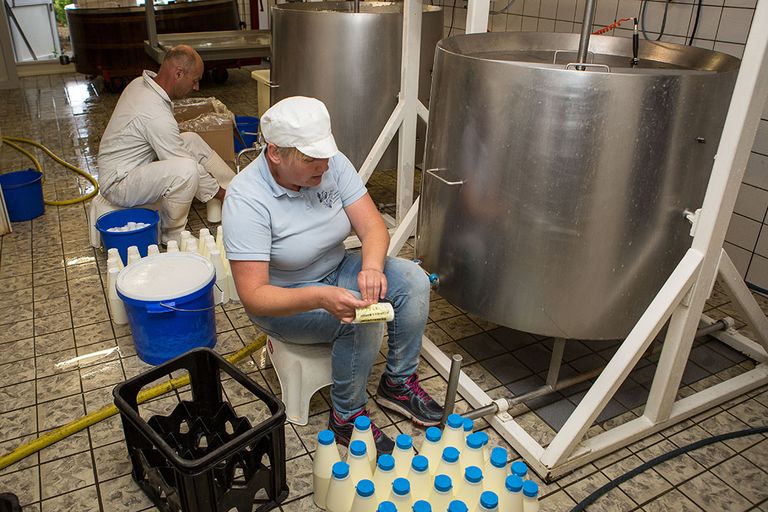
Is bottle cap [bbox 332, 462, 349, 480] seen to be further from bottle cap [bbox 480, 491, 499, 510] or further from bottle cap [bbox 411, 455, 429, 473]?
bottle cap [bbox 480, 491, 499, 510]

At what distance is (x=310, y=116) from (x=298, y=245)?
1.04 feet

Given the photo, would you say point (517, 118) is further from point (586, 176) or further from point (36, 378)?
point (36, 378)

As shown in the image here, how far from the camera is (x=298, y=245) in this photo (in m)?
1.47

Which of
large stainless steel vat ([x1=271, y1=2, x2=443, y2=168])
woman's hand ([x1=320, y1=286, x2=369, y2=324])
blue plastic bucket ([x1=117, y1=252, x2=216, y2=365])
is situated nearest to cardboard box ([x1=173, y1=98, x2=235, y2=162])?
large stainless steel vat ([x1=271, y1=2, x2=443, y2=168])

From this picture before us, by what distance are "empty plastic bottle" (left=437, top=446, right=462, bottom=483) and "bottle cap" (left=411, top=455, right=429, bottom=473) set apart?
38mm

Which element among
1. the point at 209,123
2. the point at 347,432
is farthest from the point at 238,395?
the point at 209,123

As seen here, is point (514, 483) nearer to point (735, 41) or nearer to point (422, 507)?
point (422, 507)

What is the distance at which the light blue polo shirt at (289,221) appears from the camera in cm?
138

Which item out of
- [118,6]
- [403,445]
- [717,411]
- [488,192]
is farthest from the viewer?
[118,6]

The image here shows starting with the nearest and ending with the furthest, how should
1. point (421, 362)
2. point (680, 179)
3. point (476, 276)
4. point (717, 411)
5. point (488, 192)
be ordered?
1. point (680, 179)
2. point (488, 192)
3. point (476, 276)
4. point (717, 411)
5. point (421, 362)

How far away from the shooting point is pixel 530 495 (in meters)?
1.24

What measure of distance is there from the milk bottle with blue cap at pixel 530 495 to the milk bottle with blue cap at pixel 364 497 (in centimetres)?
31

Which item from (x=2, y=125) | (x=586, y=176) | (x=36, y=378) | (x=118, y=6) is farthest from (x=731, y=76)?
(x=118, y=6)

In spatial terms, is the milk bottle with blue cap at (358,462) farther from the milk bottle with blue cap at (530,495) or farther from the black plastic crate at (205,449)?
the milk bottle with blue cap at (530,495)
